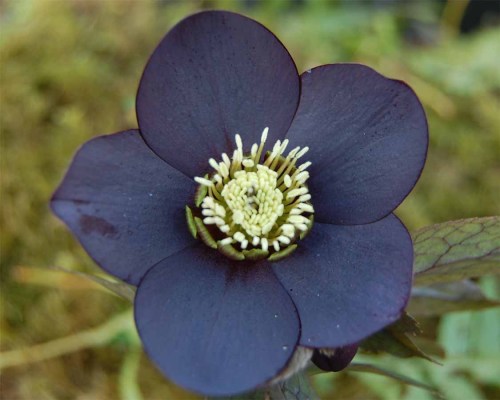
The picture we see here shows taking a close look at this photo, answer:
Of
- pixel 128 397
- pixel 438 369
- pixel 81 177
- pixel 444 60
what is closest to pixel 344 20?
pixel 444 60

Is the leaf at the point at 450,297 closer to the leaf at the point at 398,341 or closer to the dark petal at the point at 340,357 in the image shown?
the leaf at the point at 398,341

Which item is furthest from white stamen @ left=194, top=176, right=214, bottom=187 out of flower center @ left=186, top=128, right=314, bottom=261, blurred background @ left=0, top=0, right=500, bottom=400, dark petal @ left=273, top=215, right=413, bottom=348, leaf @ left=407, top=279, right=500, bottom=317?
blurred background @ left=0, top=0, right=500, bottom=400

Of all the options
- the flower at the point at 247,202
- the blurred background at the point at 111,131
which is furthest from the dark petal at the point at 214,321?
the blurred background at the point at 111,131

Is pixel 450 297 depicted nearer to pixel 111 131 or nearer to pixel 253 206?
pixel 253 206

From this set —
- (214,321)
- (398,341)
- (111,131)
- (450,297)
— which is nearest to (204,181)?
(214,321)

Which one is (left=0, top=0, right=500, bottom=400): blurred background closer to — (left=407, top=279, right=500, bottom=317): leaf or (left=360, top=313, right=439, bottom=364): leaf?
(left=407, top=279, right=500, bottom=317): leaf

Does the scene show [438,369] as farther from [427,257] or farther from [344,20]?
[344,20]
